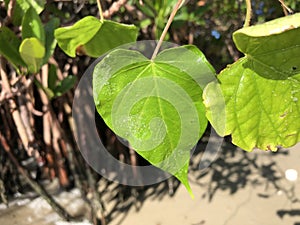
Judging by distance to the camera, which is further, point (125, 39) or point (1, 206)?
point (1, 206)

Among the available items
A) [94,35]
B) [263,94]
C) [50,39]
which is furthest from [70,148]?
[263,94]

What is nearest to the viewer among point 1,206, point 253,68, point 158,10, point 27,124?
point 253,68

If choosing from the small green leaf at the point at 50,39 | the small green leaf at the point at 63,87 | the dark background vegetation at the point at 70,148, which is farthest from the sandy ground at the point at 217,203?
the small green leaf at the point at 50,39

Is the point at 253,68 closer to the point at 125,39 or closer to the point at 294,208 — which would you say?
the point at 125,39

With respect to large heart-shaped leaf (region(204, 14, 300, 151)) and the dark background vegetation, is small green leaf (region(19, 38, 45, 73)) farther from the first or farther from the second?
the dark background vegetation

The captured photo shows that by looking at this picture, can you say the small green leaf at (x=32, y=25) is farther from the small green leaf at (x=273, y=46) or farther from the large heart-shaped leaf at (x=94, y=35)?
the small green leaf at (x=273, y=46)

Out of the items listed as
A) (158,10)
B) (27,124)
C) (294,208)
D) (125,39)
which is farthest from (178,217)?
(125,39)
